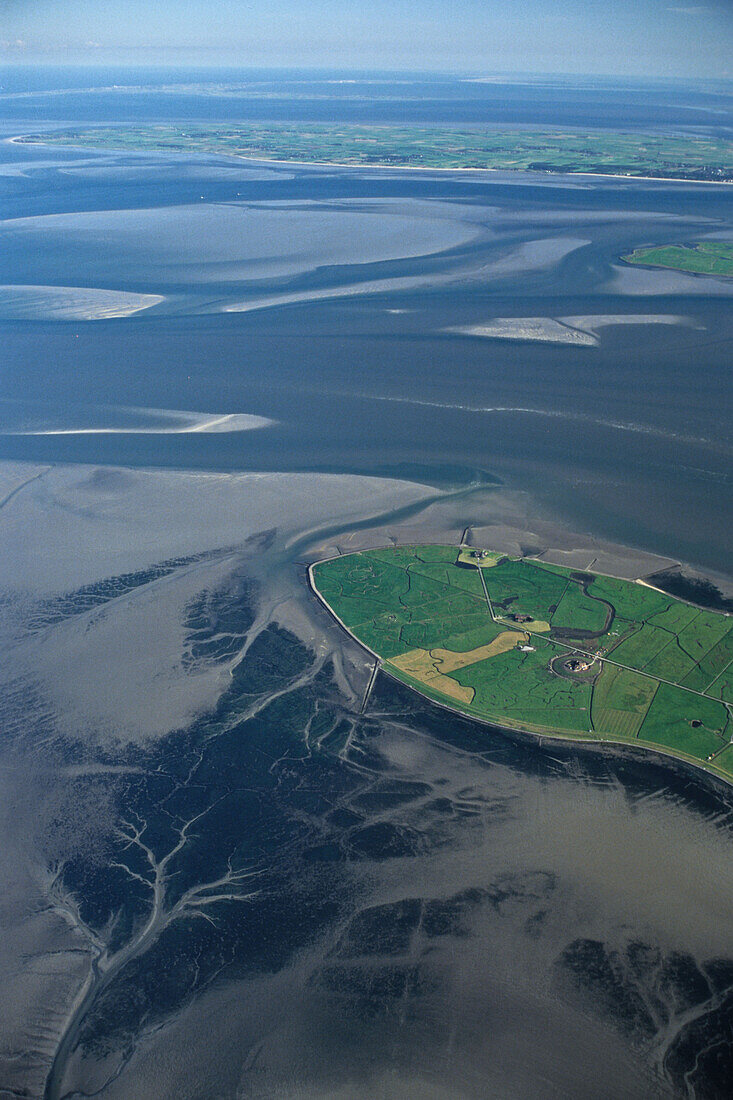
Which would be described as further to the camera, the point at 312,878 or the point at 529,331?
the point at 529,331

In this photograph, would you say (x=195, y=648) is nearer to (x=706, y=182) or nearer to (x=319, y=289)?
(x=319, y=289)

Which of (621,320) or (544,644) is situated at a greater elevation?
(621,320)

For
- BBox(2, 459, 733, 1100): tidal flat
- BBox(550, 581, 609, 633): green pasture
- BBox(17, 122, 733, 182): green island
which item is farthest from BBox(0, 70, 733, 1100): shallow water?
BBox(17, 122, 733, 182): green island

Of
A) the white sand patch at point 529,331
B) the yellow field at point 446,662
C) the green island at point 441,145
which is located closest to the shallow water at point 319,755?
the white sand patch at point 529,331

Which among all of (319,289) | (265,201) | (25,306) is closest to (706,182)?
(265,201)

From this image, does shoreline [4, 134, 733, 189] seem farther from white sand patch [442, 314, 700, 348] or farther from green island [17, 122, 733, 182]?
white sand patch [442, 314, 700, 348]

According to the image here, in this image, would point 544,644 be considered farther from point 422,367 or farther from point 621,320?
point 621,320

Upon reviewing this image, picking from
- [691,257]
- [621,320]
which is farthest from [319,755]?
[691,257]

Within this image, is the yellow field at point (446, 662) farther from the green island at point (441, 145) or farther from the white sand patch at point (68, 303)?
the green island at point (441, 145)
